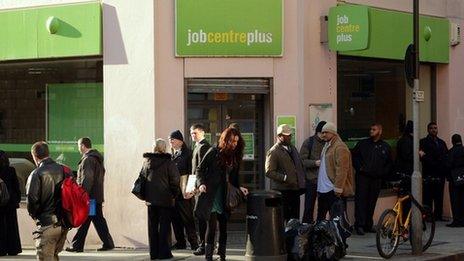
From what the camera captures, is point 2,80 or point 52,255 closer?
point 52,255

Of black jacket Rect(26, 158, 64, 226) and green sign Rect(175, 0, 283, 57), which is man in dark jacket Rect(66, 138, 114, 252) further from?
black jacket Rect(26, 158, 64, 226)

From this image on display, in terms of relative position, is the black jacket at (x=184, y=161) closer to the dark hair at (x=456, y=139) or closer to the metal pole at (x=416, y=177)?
the metal pole at (x=416, y=177)

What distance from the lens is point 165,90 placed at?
14.3 m

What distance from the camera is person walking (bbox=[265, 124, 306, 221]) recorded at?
1340 cm

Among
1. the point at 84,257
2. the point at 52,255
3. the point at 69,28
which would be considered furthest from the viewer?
the point at 69,28

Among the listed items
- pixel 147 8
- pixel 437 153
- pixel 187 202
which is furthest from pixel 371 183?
pixel 147 8

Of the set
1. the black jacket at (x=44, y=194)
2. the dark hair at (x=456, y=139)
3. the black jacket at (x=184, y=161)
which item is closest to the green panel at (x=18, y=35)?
the black jacket at (x=184, y=161)

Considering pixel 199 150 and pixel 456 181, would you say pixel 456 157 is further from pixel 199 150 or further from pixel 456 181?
pixel 199 150

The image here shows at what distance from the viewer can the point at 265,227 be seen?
476 inches

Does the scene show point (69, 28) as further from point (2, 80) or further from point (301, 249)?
point (301, 249)

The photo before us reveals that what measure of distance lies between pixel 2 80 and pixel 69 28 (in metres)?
2.06

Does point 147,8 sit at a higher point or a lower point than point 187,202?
higher

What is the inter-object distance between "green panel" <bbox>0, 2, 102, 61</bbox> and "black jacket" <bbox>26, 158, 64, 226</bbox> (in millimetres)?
5086

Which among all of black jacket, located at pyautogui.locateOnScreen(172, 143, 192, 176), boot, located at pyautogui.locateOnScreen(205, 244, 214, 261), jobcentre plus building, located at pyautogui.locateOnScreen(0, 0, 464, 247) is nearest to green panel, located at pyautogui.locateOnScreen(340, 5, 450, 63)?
jobcentre plus building, located at pyautogui.locateOnScreen(0, 0, 464, 247)
